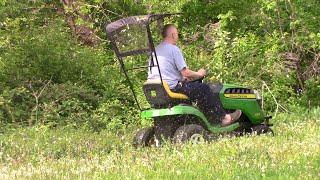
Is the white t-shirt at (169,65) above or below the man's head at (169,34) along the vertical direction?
below

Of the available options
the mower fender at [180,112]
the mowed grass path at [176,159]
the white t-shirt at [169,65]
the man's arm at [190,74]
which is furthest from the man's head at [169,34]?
the mowed grass path at [176,159]

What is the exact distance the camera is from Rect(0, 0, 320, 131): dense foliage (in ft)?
44.7

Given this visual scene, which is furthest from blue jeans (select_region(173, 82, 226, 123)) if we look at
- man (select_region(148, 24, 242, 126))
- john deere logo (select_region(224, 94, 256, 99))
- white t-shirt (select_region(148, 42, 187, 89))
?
john deere logo (select_region(224, 94, 256, 99))

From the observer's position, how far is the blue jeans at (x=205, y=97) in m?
9.58

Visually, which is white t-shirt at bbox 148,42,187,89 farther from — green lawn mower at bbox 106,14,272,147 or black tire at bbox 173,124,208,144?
black tire at bbox 173,124,208,144

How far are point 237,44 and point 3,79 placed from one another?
196 inches


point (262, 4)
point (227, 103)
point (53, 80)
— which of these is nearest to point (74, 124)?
point (53, 80)

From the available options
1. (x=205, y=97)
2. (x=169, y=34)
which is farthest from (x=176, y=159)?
(x=169, y=34)

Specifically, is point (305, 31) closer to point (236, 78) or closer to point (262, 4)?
point (262, 4)

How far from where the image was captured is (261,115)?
1052cm

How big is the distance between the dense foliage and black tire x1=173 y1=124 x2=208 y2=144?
3944mm

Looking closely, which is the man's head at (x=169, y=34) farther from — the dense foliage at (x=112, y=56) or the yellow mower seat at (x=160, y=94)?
the dense foliage at (x=112, y=56)

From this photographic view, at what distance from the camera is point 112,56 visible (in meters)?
16.6

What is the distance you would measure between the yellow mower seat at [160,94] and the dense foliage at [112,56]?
3640 millimetres
